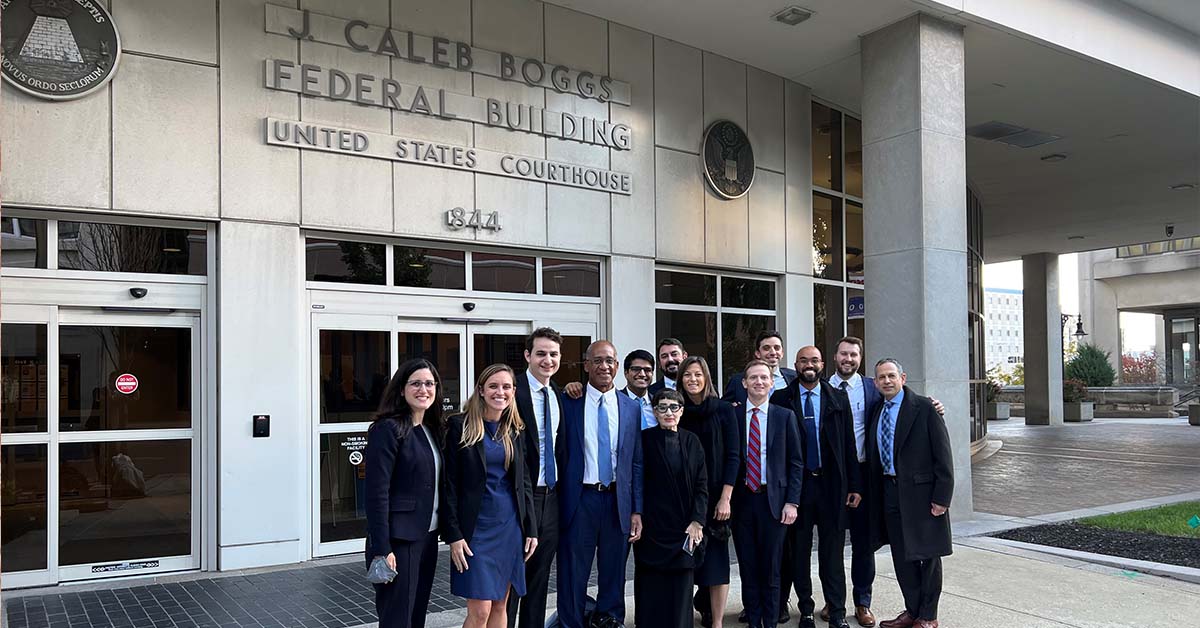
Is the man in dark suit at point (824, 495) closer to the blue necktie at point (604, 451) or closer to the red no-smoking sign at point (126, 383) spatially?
the blue necktie at point (604, 451)

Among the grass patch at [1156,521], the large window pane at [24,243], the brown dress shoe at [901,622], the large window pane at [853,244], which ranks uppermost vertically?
the large window pane at [853,244]

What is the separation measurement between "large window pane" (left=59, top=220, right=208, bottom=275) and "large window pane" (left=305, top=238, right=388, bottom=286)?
0.95 metres

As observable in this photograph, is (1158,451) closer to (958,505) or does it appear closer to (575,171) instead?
(958,505)

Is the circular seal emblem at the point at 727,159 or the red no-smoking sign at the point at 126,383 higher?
the circular seal emblem at the point at 727,159

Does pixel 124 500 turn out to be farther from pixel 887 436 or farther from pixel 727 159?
pixel 727 159

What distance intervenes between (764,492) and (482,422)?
202 centimetres

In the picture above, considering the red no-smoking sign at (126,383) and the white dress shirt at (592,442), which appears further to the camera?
the red no-smoking sign at (126,383)

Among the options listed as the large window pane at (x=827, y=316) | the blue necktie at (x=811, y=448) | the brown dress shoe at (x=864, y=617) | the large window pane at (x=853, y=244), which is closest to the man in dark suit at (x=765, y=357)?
the blue necktie at (x=811, y=448)

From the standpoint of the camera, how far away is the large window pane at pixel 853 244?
13.4 metres

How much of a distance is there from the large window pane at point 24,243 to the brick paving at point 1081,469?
10.2 m

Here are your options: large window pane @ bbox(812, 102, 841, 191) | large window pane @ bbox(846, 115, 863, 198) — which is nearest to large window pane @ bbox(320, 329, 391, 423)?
large window pane @ bbox(812, 102, 841, 191)

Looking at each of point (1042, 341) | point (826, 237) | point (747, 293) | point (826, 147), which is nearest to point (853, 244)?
point (826, 237)

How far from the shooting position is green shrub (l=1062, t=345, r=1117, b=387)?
3434 cm

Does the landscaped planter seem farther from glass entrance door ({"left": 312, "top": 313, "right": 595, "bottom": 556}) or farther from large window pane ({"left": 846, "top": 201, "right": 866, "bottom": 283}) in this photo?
glass entrance door ({"left": 312, "top": 313, "right": 595, "bottom": 556})
